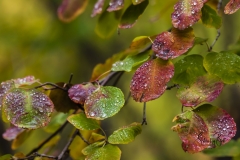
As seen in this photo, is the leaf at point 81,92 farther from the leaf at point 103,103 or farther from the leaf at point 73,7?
the leaf at point 73,7

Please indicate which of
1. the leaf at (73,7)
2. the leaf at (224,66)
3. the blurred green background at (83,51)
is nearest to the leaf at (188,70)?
the leaf at (224,66)

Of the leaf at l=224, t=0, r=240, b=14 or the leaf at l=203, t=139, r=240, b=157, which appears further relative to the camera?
the leaf at l=203, t=139, r=240, b=157

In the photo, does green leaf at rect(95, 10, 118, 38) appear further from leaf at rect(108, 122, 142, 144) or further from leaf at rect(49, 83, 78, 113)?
leaf at rect(108, 122, 142, 144)

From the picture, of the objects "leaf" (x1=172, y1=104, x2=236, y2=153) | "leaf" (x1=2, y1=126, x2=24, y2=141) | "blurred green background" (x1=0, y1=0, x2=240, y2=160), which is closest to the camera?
"leaf" (x1=172, y1=104, x2=236, y2=153)

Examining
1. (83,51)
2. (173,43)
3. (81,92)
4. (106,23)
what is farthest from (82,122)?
(83,51)

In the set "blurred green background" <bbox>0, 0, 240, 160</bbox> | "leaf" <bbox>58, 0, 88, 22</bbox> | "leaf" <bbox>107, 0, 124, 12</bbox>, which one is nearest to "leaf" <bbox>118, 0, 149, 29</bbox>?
"leaf" <bbox>107, 0, 124, 12</bbox>

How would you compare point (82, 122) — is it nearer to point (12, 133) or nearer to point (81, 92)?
point (81, 92)
